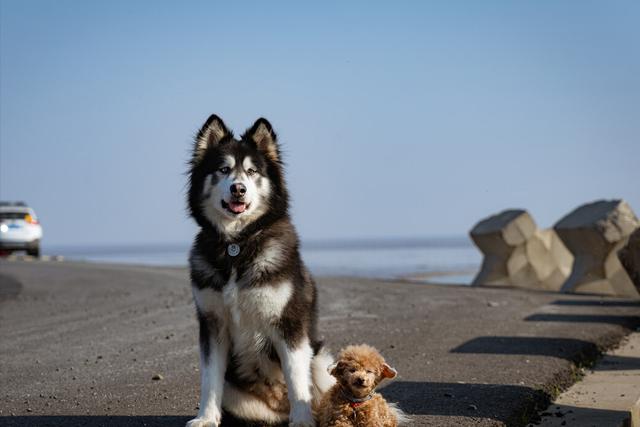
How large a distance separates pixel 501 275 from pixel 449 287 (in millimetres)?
3104

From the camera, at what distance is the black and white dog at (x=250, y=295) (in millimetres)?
4898

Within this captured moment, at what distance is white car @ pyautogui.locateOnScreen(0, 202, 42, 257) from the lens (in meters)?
28.8

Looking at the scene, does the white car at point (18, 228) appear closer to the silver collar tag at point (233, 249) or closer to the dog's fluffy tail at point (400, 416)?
the silver collar tag at point (233, 249)

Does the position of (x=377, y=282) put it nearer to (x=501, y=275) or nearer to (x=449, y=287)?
(x=449, y=287)

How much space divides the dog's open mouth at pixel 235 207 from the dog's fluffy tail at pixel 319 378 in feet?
3.61

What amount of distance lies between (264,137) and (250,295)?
116 cm

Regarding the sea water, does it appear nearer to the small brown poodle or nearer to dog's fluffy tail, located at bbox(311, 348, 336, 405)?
dog's fluffy tail, located at bbox(311, 348, 336, 405)

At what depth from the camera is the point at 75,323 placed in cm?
1174

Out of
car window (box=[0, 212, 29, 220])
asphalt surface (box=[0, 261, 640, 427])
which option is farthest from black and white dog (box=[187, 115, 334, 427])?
car window (box=[0, 212, 29, 220])

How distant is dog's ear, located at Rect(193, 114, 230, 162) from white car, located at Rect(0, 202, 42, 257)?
25.5 m

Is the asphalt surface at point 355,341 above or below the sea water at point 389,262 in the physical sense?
above

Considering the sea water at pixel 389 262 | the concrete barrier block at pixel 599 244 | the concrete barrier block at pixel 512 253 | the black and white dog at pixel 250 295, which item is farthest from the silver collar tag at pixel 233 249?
the concrete barrier block at pixel 512 253

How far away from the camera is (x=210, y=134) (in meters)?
5.40

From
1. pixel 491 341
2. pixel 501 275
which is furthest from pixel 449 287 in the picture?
pixel 491 341
